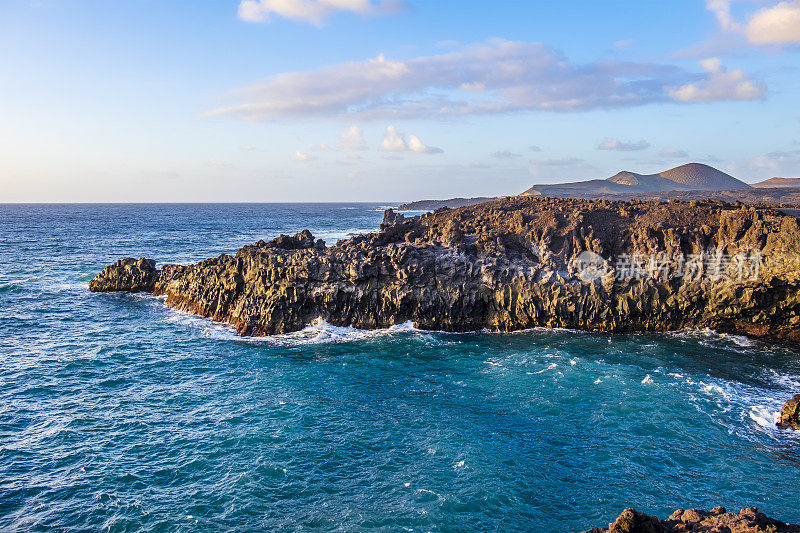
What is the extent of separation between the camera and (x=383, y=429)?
2103 centimetres

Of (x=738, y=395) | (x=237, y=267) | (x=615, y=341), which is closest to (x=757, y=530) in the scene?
(x=738, y=395)

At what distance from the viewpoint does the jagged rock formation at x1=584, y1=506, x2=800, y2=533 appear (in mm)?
10023

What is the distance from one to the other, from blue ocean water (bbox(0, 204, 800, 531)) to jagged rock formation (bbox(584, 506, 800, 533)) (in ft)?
14.4

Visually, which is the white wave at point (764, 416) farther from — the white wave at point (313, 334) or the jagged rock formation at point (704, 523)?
the white wave at point (313, 334)

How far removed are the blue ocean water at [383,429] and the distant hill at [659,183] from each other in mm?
139847

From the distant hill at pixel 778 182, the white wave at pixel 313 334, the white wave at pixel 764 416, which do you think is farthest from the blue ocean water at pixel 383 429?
the distant hill at pixel 778 182

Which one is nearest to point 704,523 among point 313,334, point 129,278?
point 313,334

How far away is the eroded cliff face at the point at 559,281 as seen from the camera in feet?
109

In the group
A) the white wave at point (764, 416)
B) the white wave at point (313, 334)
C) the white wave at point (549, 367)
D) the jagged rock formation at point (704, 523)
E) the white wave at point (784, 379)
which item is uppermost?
the jagged rock formation at point (704, 523)

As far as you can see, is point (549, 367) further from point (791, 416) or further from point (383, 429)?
point (383, 429)

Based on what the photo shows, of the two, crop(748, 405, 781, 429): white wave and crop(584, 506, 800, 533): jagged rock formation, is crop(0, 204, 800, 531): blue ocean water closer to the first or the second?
crop(748, 405, 781, 429): white wave

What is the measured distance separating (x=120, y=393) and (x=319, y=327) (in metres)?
13.3

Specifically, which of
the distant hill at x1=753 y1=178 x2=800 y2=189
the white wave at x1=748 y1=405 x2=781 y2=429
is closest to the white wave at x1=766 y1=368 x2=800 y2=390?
the white wave at x1=748 y1=405 x2=781 y2=429

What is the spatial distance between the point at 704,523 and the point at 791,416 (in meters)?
15.2
